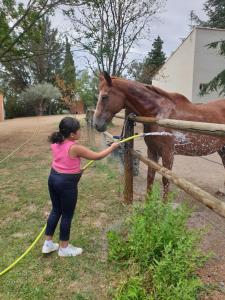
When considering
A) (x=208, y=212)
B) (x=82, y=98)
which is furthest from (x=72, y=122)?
(x=82, y=98)

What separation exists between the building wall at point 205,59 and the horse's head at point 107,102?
12.8 metres

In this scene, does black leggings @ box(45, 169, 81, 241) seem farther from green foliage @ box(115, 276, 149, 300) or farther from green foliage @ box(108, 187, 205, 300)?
green foliage @ box(115, 276, 149, 300)

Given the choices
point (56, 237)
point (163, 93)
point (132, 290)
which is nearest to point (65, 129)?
point (56, 237)

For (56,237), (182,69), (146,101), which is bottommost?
(56,237)

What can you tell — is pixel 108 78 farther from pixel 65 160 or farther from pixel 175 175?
pixel 175 175

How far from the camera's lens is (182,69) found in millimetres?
18344

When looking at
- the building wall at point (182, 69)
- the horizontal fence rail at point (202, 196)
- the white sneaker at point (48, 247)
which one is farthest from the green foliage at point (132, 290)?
the building wall at point (182, 69)

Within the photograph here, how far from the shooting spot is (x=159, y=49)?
41.6m

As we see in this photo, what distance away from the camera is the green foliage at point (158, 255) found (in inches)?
90.2

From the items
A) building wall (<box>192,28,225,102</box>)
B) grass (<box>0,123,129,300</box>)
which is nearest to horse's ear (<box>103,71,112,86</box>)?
grass (<box>0,123,129,300</box>)

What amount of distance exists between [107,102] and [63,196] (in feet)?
4.50

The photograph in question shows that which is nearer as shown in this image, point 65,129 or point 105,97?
point 65,129

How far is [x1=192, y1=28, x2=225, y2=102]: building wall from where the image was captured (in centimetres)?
1589

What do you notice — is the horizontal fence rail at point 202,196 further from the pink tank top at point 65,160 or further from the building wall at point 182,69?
the building wall at point 182,69
